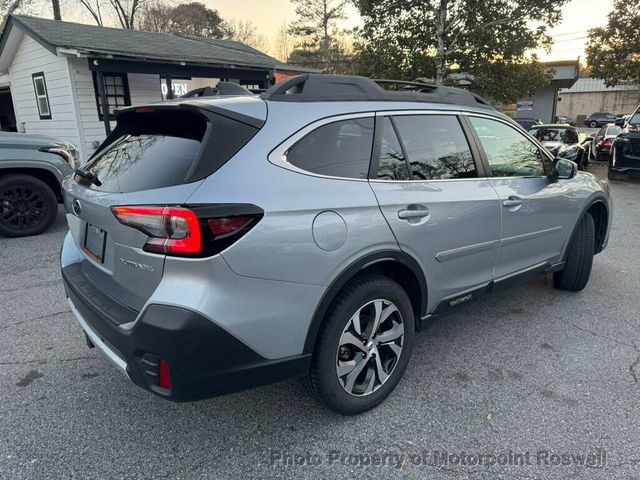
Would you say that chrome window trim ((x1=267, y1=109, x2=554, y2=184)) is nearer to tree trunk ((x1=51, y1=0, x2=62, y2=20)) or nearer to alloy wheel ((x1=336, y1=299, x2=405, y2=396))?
alloy wheel ((x1=336, y1=299, x2=405, y2=396))

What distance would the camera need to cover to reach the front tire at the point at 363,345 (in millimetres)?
2350

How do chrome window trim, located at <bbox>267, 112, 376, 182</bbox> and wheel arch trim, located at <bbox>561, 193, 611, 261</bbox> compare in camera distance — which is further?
wheel arch trim, located at <bbox>561, 193, 611, 261</bbox>

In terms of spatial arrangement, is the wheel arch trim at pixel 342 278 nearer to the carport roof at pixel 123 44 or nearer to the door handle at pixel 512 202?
the door handle at pixel 512 202

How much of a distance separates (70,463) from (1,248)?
4.78 meters

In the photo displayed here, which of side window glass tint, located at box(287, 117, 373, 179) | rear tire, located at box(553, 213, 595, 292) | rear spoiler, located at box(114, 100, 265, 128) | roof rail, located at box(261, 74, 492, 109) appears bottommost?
rear tire, located at box(553, 213, 595, 292)

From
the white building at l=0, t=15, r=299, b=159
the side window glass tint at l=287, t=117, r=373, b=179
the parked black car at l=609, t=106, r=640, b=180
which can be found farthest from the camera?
the white building at l=0, t=15, r=299, b=159

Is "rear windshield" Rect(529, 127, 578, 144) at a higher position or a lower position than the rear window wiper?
lower

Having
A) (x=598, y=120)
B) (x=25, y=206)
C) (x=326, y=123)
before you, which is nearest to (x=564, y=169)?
(x=326, y=123)

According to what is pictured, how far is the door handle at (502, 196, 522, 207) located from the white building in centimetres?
1050

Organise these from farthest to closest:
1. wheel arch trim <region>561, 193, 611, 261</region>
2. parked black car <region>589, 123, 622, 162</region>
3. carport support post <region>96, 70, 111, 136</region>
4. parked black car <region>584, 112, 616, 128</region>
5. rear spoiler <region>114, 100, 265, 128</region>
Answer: parked black car <region>584, 112, 616, 128</region> → parked black car <region>589, 123, 622, 162</region> → carport support post <region>96, 70, 111, 136</region> → wheel arch trim <region>561, 193, 611, 261</region> → rear spoiler <region>114, 100, 265, 128</region>

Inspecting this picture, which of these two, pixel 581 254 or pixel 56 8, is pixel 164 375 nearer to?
pixel 581 254

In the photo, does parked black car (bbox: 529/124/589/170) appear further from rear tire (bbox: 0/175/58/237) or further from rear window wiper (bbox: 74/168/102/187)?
rear window wiper (bbox: 74/168/102/187)

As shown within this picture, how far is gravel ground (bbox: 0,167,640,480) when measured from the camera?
2.25 m

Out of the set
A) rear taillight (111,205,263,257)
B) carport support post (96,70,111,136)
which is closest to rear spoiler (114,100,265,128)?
rear taillight (111,205,263,257)
